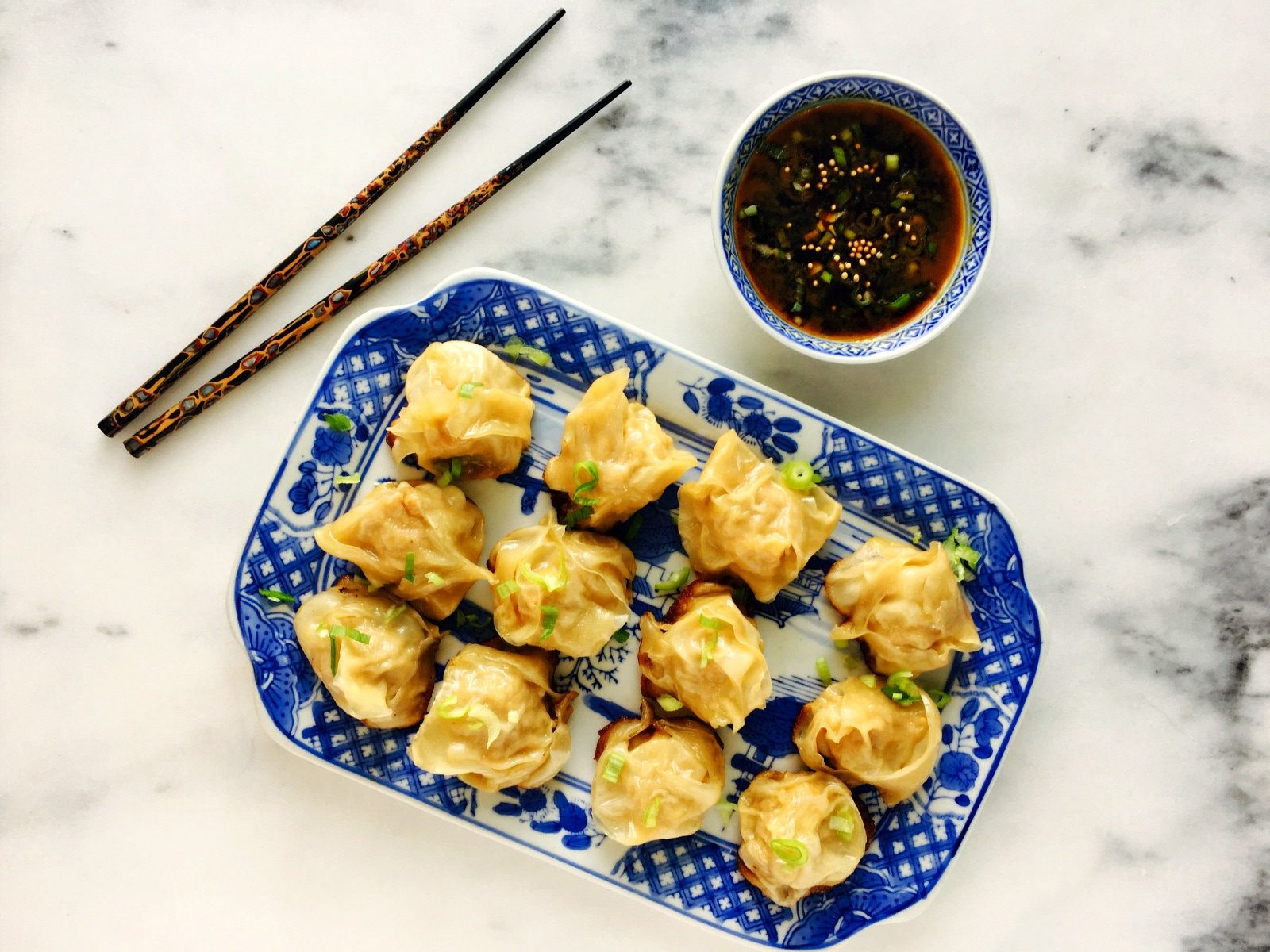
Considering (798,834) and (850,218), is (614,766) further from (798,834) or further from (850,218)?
(850,218)

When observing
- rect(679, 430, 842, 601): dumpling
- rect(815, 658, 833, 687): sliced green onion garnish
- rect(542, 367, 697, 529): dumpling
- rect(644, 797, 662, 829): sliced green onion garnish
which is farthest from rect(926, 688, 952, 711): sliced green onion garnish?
rect(542, 367, 697, 529): dumpling

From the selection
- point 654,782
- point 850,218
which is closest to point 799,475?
point 850,218

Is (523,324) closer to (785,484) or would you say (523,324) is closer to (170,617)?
(785,484)

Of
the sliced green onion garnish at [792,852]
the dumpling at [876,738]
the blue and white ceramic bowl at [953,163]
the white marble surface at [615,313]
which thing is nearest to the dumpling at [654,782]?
the sliced green onion garnish at [792,852]

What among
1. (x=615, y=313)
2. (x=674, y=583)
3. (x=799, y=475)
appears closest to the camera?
(x=799, y=475)

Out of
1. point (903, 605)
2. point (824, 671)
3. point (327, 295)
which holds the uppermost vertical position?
point (327, 295)

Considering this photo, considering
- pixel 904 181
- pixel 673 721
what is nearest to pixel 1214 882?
pixel 673 721

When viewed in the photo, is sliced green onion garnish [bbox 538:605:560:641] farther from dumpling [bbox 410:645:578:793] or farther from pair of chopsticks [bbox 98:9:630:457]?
pair of chopsticks [bbox 98:9:630:457]
